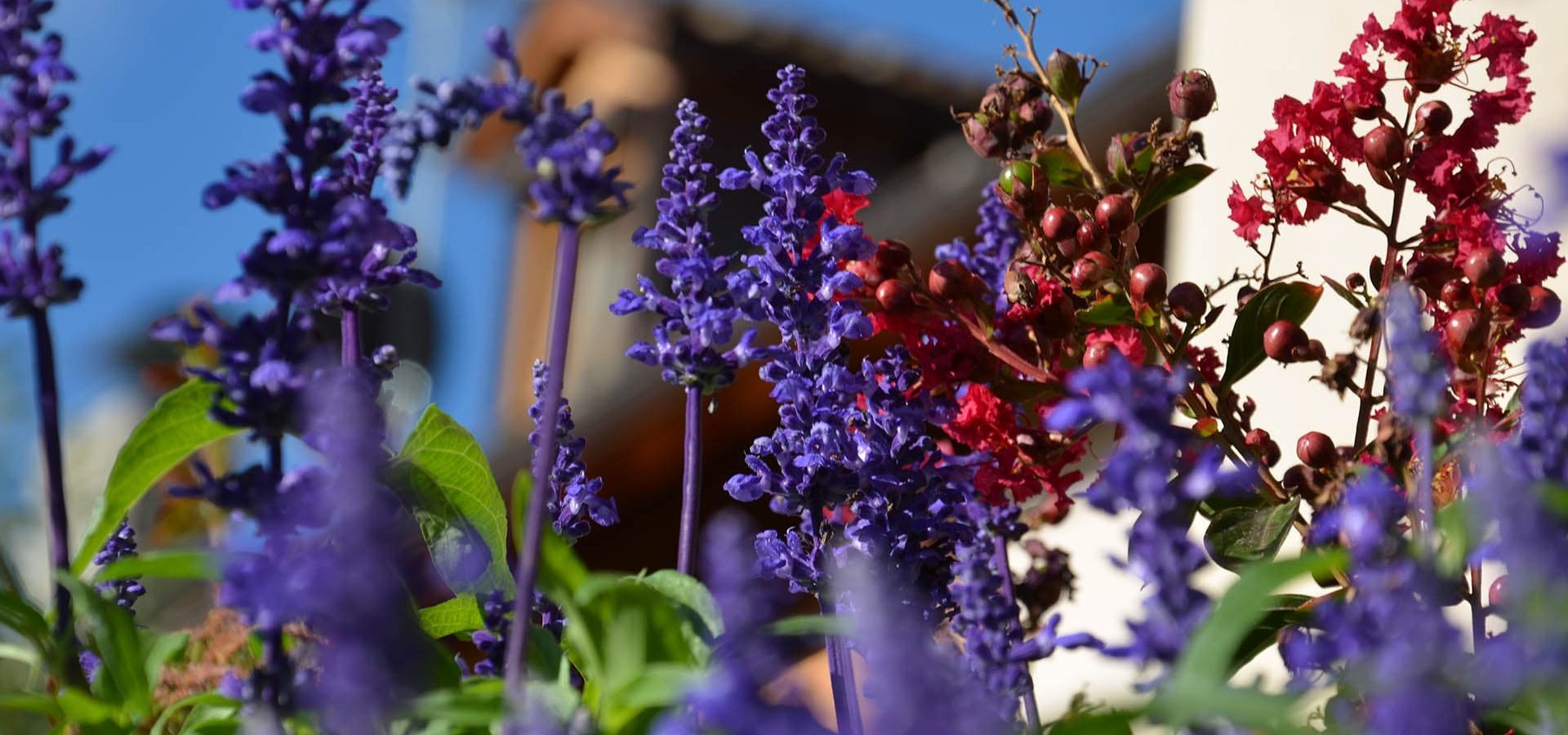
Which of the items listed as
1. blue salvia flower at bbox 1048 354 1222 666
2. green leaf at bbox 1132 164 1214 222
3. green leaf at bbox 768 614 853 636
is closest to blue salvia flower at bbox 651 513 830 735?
green leaf at bbox 768 614 853 636

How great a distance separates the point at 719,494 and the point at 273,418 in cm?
333

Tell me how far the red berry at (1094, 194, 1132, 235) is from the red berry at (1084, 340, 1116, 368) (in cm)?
8

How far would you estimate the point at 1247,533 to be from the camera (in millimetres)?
1062

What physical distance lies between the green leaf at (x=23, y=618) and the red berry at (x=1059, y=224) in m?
0.70

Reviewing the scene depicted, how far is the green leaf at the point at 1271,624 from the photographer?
1010mm

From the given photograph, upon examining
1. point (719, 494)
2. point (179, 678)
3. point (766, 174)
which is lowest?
point (179, 678)

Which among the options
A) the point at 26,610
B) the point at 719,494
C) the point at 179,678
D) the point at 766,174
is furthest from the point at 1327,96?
the point at 719,494

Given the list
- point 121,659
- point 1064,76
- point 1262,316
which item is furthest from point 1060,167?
point 121,659

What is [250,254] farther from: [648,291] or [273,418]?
[648,291]

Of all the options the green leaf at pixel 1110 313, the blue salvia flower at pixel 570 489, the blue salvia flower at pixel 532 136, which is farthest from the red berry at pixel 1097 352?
the blue salvia flower at pixel 532 136

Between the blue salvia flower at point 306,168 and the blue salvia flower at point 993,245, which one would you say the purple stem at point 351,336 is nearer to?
the blue salvia flower at point 306,168

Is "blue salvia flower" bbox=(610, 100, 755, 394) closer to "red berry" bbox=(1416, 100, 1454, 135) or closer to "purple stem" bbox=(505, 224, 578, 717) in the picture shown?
"purple stem" bbox=(505, 224, 578, 717)

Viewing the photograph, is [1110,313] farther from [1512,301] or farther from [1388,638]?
[1388,638]

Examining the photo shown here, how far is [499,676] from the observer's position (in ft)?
2.97
